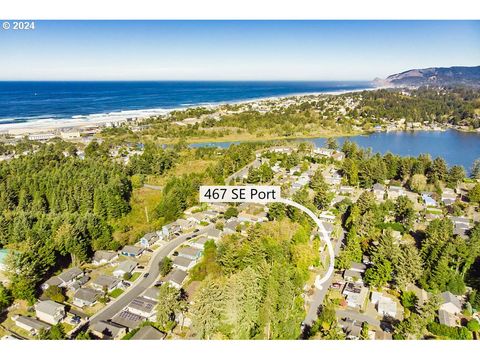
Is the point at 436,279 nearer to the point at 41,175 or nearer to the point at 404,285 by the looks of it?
the point at 404,285

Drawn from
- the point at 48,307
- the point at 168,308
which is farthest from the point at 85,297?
the point at 168,308

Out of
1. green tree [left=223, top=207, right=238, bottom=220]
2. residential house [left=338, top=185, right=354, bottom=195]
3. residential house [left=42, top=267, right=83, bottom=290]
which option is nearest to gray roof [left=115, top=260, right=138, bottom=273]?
residential house [left=42, top=267, right=83, bottom=290]

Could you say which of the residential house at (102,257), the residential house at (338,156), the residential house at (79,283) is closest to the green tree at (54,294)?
the residential house at (79,283)

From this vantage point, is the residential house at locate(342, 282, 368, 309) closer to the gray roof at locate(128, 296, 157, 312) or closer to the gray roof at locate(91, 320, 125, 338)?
the gray roof at locate(128, 296, 157, 312)

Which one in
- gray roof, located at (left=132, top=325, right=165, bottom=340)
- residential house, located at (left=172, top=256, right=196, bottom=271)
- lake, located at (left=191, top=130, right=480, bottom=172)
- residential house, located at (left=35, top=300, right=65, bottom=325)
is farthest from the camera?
lake, located at (left=191, top=130, right=480, bottom=172)

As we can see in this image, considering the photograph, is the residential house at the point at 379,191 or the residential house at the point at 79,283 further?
the residential house at the point at 379,191

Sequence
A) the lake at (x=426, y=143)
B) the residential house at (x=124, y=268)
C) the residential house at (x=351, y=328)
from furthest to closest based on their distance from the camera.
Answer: the lake at (x=426, y=143) → the residential house at (x=124, y=268) → the residential house at (x=351, y=328)

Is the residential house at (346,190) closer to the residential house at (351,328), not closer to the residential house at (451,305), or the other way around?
the residential house at (451,305)

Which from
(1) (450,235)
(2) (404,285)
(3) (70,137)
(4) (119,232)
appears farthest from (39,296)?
(3) (70,137)

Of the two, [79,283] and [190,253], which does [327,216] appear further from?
[79,283]
